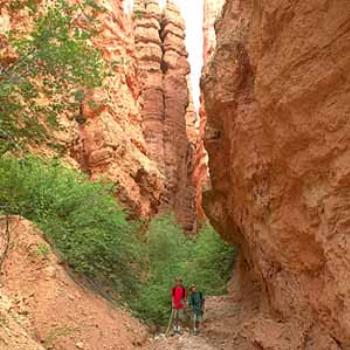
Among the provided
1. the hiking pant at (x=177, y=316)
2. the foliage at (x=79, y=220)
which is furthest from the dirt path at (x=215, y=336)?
the foliage at (x=79, y=220)

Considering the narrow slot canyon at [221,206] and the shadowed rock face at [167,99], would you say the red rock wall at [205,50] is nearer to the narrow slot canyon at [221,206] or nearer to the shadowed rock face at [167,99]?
the shadowed rock face at [167,99]

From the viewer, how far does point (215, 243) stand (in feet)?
61.7

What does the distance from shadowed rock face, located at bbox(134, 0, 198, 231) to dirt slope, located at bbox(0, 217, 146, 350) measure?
18.0m

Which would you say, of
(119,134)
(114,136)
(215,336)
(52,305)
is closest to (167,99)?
(119,134)

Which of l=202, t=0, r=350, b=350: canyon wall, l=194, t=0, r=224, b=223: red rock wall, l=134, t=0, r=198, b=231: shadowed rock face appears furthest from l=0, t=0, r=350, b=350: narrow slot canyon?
l=194, t=0, r=224, b=223: red rock wall

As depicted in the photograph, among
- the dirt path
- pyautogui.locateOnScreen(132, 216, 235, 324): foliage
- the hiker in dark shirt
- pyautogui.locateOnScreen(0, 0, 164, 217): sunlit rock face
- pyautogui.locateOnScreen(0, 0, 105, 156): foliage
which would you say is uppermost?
pyautogui.locateOnScreen(0, 0, 164, 217): sunlit rock face

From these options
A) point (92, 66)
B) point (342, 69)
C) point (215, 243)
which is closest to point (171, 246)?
point (215, 243)

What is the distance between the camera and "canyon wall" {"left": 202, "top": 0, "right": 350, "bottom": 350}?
741 cm

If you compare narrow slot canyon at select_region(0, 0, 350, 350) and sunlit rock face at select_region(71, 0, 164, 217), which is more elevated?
sunlit rock face at select_region(71, 0, 164, 217)

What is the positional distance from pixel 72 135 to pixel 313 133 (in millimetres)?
14692

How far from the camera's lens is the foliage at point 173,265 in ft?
50.4

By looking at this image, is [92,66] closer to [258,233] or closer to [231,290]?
[258,233]

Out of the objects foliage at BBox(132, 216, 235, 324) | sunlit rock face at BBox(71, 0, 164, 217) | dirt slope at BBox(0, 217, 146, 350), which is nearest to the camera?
dirt slope at BBox(0, 217, 146, 350)

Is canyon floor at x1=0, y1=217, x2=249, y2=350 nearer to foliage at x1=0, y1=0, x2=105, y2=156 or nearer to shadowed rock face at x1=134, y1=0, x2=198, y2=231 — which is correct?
foliage at x1=0, y1=0, x2=105, y2=156
